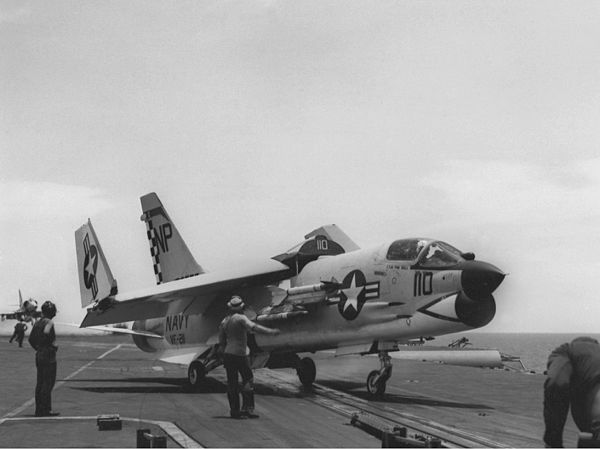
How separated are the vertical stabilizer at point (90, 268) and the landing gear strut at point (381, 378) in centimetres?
1040

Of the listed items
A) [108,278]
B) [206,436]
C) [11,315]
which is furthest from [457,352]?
[11,315]

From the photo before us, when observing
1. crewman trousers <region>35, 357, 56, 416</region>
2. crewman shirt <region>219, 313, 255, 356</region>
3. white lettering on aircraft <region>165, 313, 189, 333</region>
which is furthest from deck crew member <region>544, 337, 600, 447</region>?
white lettering on aircraft <region>165, 313, 189, 333</region>

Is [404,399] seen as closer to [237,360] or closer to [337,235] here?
[237,360]

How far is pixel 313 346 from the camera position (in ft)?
57.8

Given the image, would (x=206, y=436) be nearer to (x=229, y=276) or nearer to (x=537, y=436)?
(x=537, y=436)

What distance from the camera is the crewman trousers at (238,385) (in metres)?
12.3

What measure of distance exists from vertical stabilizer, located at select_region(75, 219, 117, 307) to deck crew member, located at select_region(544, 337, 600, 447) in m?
19.4

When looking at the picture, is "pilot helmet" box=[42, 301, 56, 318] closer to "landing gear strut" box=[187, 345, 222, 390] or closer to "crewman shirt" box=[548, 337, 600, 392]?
"landing gear strut" box=[187, 345, 222, 390]

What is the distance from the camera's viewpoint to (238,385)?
12.7m

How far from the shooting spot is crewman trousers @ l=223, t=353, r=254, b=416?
40.5ft

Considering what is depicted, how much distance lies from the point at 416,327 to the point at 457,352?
32945 millimetres

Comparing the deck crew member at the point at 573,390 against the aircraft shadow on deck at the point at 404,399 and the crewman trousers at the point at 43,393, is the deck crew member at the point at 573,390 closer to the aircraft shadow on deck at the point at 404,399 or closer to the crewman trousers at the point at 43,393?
the crewman trousers at the point at 43,393

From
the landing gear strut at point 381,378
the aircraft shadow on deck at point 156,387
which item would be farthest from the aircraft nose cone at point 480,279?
the aircraft shadow on deck at point 156,387

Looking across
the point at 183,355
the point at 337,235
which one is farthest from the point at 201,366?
the point at 337,235
